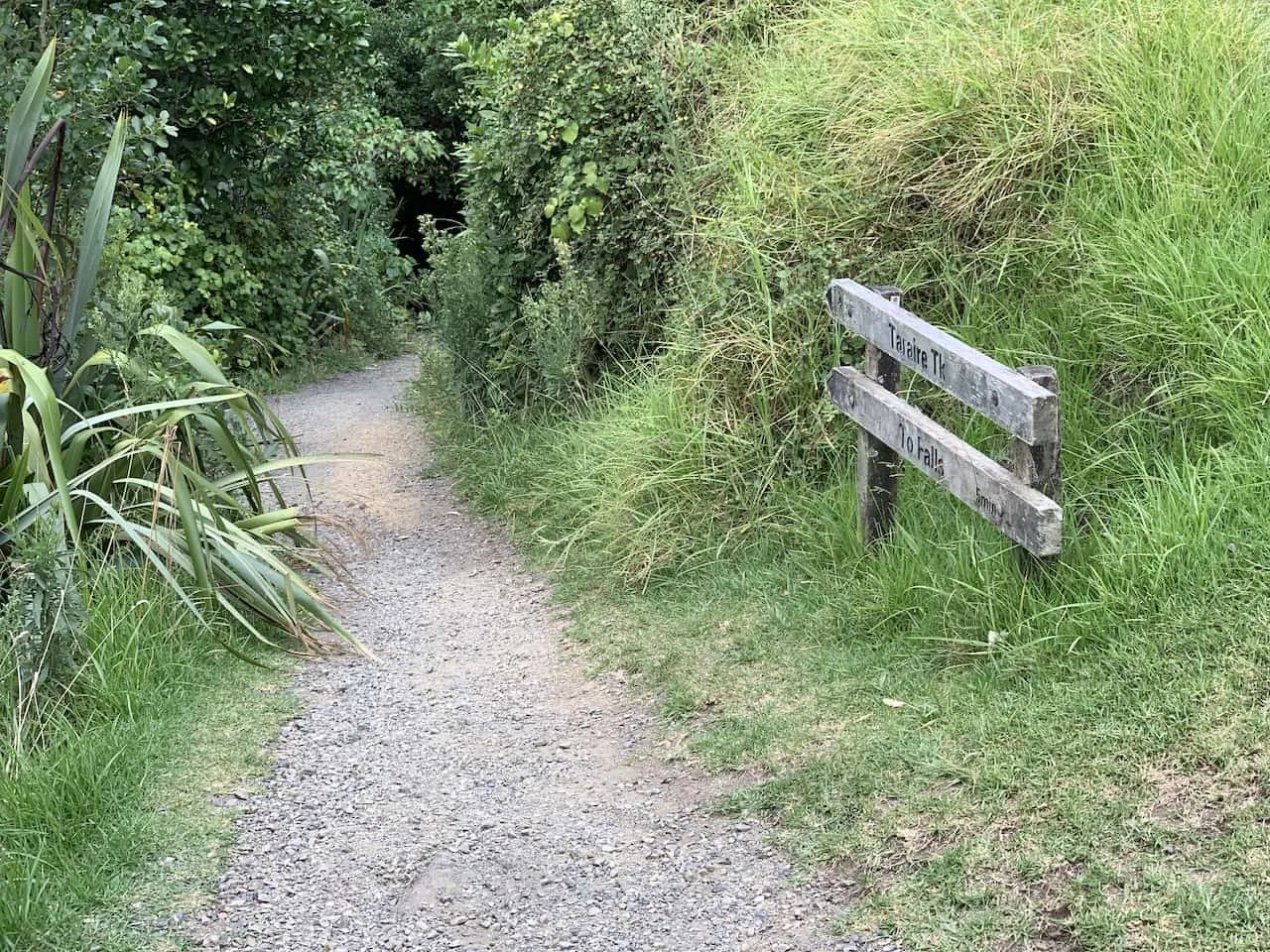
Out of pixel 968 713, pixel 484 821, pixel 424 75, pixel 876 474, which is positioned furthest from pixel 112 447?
pixel 424 75

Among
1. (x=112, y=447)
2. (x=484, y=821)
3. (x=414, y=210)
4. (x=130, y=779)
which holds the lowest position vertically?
(x=484, y=821)

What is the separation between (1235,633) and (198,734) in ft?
10.4

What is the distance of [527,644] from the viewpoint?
17.8ft

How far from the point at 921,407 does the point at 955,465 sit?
1169 mm

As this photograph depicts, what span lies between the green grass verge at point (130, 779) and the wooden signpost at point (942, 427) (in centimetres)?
227

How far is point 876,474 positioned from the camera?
16.0ft

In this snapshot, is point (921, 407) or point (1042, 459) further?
point (921, 407)

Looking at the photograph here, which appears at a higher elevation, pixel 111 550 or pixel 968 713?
pixel 111 550

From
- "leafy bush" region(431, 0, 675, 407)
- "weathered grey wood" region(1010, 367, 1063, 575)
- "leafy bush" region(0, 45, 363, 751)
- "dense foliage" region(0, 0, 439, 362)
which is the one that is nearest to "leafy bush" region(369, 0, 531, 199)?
"dense foliage" region(0, 0, 439, 362)

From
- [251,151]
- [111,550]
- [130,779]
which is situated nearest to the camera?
[130,779]

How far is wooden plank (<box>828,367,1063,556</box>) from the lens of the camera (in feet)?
12.6

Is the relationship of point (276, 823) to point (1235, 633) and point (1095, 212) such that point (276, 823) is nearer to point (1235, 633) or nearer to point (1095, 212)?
point (1235, 633)

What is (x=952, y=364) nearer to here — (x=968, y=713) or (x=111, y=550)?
(x=968, y=713)

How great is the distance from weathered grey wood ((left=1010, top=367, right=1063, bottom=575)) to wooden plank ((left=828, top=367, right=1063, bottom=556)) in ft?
0.13
